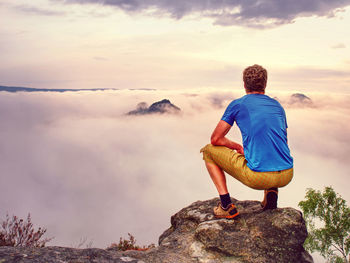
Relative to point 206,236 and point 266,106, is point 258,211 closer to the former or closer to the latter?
point 206,236

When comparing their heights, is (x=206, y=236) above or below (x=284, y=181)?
below

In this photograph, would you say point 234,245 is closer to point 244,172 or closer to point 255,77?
point 244,172

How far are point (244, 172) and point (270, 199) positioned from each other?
48.9 inches

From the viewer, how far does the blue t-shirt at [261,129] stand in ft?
17.0

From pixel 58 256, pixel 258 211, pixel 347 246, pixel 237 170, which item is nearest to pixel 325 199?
pixel 347 246

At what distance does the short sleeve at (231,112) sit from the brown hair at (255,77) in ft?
1.36

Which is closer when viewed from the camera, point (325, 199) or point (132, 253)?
point (132, 253)

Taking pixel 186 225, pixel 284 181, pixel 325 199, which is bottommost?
pixel 325 199

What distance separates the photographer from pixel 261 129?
5.16 meters

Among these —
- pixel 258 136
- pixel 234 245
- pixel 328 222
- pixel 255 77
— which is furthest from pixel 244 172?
pixel 328 222

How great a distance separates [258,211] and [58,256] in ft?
13.3

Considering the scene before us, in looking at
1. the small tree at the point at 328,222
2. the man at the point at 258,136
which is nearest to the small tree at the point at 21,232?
the man at the point at 258,136

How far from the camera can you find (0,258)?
4.68 meters

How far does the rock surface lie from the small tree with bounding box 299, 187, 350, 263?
16674 mm
